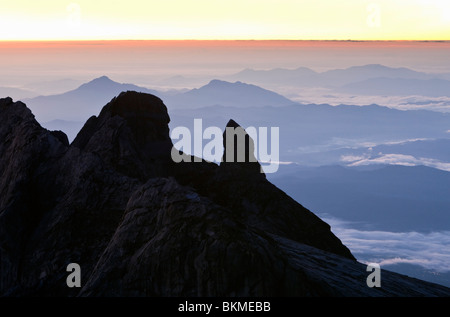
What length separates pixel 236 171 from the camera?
42.9 meters

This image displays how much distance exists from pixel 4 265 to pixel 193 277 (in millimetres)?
10807

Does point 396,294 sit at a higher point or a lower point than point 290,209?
lower

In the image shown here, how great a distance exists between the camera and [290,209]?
40.8 metres

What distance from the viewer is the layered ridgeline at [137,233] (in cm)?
1683

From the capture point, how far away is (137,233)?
19531 mm

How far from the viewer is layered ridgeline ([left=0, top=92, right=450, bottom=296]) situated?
16.8 meters

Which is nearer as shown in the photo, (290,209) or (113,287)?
(113,287)
